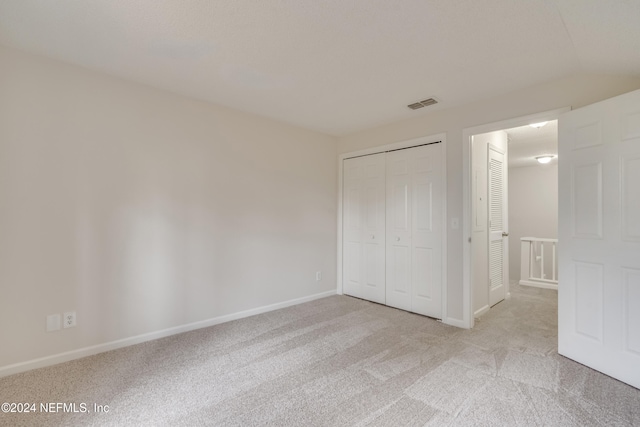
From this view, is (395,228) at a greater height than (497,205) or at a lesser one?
lesser

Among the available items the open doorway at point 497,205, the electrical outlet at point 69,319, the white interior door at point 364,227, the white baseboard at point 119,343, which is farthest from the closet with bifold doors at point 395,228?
the electrical outlet at point 69,319

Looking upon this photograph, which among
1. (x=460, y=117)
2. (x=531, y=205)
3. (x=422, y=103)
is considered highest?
(x=422, y=103)

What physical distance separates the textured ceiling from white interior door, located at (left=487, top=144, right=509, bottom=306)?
1.33 m

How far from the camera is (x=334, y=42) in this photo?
1.98 metres

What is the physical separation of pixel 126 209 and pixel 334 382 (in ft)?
7.50

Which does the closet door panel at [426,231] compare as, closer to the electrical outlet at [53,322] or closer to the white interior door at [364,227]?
the white interior door at [364,227]

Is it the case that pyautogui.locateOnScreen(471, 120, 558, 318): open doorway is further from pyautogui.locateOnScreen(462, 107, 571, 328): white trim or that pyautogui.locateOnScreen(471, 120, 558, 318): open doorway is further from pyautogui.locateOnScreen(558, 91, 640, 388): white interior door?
pyautogui.locateOnScreen(558, 91, 640, 388): white interior door

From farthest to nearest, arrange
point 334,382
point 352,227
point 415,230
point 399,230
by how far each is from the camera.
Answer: point 352,227
point 399,230
point 415,230
point 334,382

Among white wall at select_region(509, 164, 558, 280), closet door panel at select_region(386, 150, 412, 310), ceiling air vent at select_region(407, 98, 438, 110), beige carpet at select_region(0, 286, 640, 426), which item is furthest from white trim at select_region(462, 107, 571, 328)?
white wall at select_region(509, 164, 558, 280)

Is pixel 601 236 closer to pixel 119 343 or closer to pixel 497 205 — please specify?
pixel 497 205

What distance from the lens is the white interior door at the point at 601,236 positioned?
1.96 meters

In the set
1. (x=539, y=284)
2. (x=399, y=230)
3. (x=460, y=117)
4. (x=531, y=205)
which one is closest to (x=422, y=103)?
(x=460, y=117)

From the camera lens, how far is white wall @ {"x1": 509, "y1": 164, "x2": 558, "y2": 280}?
6.34 meters

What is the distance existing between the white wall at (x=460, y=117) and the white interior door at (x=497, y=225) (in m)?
0.86
